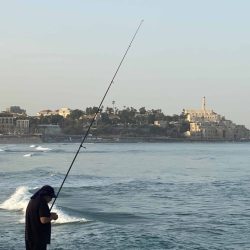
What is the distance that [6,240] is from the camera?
1266 centimetres

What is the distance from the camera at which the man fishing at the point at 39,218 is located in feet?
23.8

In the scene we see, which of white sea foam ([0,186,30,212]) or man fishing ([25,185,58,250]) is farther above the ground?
man fishing ([25,185,58,250])

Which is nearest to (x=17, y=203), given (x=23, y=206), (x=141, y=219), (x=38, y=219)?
(x=23, y=206)

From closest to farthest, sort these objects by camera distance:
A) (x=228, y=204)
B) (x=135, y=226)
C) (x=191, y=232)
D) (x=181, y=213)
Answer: (x=191, y=232) < (x=135, y=226) < (x=181, y=213) < (x=228, y=204)

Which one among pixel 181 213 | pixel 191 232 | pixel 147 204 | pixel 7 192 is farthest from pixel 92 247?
pixel 7 192

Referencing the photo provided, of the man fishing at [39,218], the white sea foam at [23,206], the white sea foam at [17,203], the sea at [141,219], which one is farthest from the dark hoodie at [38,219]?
the white sea foam at [17,203]

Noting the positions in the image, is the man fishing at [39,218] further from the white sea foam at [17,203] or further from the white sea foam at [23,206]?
the white sea foam at [17,203]

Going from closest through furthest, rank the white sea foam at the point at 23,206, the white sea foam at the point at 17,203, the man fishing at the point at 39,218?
the man fishing at the point at 39,218
the white sea foam at the point at 23,206
the white sea foam at the point at 17,203

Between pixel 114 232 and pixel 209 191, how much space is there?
40.1 feet

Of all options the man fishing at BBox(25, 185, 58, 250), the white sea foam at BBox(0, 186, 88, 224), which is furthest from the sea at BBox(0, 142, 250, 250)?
the man fishing at BBox(25, 185, 58, 250)

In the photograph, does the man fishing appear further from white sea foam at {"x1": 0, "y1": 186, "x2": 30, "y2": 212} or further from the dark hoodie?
white sea foam at {"x1": 0, "y1": 186, "x2": 30, "y2": 212}

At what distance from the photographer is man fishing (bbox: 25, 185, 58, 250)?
7.24 m

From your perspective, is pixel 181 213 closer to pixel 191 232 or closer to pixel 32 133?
pixel 191 232

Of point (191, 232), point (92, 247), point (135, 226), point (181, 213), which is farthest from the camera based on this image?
point (181, 213)
